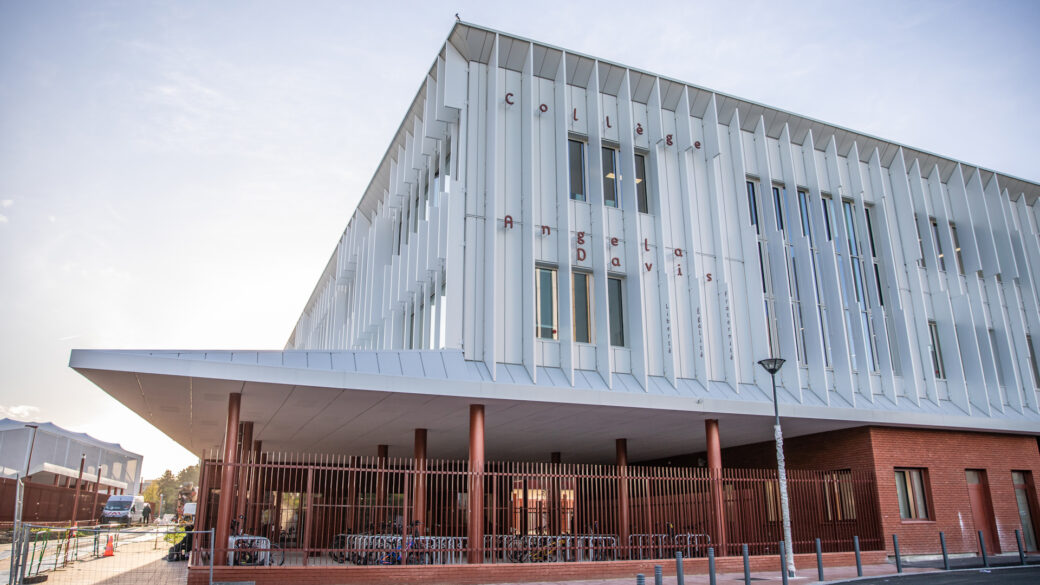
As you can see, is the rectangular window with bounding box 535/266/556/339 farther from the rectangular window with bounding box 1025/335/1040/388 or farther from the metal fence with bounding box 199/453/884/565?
the rectangular window with bounding box 1025/335/1040/388

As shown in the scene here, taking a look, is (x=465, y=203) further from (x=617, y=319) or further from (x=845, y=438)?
(x=845, y=438)

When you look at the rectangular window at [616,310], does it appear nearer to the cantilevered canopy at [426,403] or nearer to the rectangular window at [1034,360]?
the cantilevered canopy at [426,403]

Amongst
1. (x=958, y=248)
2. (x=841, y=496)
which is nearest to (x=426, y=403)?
(x=841, y=496)

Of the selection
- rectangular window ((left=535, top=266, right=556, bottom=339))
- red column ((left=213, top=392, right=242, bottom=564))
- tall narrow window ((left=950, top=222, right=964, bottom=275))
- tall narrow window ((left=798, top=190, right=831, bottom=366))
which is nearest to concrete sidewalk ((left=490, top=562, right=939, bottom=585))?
rectangular window ((left=535, top=266, right=556, bottom=339))

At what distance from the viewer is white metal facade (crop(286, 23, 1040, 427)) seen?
57.5ft

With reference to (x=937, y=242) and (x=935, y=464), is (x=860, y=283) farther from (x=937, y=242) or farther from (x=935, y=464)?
(x=935, y=464)

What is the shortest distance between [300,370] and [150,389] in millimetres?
3822

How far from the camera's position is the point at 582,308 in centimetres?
1833

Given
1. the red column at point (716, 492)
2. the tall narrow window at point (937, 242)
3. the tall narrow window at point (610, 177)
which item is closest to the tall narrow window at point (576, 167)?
the tall narrow window at point (610, 177)

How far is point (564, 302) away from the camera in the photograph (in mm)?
17359

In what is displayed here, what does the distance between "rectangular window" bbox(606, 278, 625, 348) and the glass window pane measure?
7.44 ft

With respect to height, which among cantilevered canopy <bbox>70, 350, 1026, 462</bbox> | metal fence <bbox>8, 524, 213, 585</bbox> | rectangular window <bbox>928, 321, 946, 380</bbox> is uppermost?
rectangular window <bbox>928, 321, 946, 380</bbox>

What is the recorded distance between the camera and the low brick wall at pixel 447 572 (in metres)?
12.3

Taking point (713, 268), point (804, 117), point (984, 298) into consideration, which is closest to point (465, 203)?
point (713, 268)
